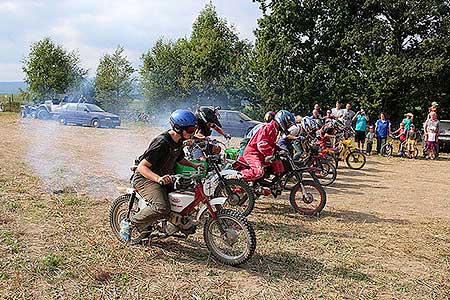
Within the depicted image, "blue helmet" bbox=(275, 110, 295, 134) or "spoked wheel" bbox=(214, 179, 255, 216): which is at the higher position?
"blue helmet" bbox=(275, 110, 295, 134)

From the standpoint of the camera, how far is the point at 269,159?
301 inches

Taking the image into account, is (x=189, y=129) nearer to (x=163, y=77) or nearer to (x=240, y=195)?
(x=240, y=195)

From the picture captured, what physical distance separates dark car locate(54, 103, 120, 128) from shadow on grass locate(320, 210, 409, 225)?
66.5 feet

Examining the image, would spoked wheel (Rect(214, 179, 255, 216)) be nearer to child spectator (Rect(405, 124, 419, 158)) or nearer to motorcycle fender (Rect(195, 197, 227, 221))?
motorcycle fender (Rect(195, 197, 227, 221))

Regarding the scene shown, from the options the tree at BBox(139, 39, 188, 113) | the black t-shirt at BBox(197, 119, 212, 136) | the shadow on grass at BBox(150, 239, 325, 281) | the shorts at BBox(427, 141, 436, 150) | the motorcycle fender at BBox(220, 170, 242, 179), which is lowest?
the shadow on grass at BBox(150, 239, 325, 281)

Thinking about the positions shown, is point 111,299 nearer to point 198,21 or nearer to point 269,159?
point 269,159

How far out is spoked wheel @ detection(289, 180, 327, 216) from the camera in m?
7.52

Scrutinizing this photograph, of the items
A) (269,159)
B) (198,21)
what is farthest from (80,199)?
(198,21)

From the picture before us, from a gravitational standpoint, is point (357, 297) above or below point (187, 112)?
below

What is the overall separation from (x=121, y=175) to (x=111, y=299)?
605 centimetres

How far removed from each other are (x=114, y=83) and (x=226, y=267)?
3340 centimetres

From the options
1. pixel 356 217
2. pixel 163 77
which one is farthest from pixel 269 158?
pixel 163 77

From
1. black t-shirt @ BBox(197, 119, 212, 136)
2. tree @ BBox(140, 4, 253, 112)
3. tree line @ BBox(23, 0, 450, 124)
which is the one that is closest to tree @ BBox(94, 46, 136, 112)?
tree @ BBox(140, 4, 253, 112)

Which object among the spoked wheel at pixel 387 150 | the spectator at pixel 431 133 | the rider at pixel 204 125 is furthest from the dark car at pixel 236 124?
the rider at pixel 204 125
